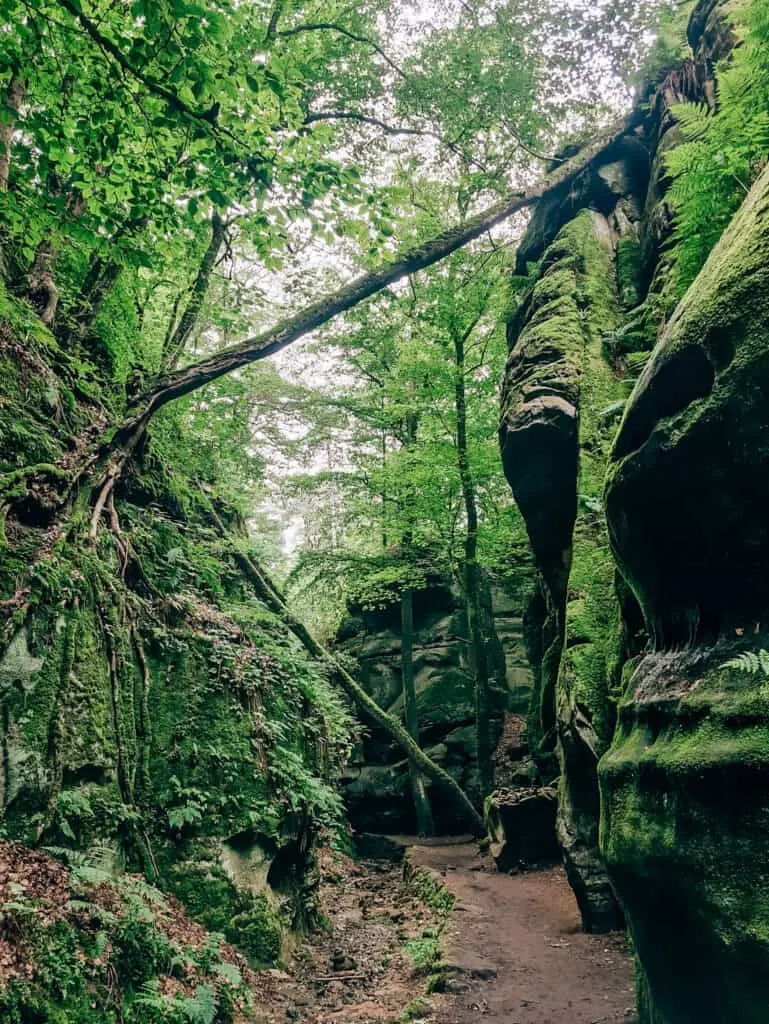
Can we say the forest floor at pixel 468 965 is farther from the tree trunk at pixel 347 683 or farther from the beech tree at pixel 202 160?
the beech tree at pixel 202 160

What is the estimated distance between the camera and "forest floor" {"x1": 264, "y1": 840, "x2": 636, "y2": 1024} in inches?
235

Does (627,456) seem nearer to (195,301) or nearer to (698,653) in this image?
(698,653)

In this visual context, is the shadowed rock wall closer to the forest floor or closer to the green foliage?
the forest floor

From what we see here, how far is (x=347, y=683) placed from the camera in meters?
14.9

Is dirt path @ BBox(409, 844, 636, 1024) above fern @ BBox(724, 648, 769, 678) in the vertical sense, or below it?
below

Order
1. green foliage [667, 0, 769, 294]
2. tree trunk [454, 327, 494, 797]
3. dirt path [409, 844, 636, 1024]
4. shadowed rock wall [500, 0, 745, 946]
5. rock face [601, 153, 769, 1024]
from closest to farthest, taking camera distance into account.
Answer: rock face [601, 153, 769, 1024] → shadowed rock wall [500, 0, 745, 946] → green foliage [667, 0, 769, 294] → dirt path [409, 844, 636, 1024] → tree trunk [454, 327, 494, 797]

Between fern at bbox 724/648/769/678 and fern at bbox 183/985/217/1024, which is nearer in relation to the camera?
fern at bbox 724/648/769/678

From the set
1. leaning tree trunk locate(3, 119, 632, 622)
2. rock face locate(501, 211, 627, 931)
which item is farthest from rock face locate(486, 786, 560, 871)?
leaning tree trunk locate(3, 119, 632, 622)

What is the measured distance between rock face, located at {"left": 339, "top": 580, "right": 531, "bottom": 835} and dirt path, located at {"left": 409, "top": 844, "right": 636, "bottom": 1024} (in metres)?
8.43

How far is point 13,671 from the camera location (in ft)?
17.4

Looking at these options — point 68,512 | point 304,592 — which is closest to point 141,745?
point 68,512

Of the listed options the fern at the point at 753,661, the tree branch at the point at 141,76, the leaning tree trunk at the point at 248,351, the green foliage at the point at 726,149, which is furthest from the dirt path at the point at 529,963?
the tree branch at the point at 141,76

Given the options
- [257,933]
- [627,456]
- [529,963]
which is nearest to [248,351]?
[627,456]

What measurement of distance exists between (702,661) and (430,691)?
1698 centimetres
